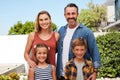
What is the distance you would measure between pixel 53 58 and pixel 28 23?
44.5 meters

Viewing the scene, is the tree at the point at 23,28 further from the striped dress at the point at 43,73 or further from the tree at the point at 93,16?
the striped dress at the point at 43,73

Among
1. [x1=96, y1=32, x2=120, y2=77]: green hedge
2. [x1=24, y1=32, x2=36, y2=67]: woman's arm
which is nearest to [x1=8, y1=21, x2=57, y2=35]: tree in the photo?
[x1=96, y1=32, x2=120, y2=77]: green hedge

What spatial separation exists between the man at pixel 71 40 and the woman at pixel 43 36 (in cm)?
9

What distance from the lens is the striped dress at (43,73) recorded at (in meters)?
5.37

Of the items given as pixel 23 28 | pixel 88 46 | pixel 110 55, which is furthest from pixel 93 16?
pixel 88 46

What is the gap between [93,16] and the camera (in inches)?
2037

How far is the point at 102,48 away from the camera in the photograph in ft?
46.8

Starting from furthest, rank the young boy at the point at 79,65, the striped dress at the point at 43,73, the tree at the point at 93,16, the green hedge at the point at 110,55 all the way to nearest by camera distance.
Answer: the tree at the point at 93,16, the green hedge at the point at 110,55, the striped dress at the point at 43,73, the young boy at the point at 79,65

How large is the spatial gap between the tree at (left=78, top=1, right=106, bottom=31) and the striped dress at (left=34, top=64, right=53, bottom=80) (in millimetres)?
46200

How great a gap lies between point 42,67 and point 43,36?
1.39 feet

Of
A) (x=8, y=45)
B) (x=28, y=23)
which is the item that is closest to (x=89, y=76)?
(x=8, y=45)

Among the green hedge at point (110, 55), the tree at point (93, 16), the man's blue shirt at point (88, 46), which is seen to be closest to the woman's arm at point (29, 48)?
the man's blue shirt at point (88, 46)

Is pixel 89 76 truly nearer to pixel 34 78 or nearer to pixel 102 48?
pixel 34 78

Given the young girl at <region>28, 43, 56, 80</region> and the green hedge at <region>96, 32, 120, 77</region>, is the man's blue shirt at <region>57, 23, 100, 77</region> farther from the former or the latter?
the green hedge at <region>96, 32, 120, 77</region>
